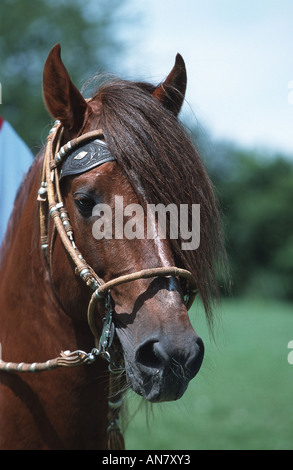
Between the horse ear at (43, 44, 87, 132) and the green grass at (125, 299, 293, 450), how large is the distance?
4.23ft

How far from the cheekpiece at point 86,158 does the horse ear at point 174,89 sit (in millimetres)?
415

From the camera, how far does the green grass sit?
248 inches

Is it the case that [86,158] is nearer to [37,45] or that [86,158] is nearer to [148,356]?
[148,356]

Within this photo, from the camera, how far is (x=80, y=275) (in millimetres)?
2086

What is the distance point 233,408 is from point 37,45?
2403 centimetres

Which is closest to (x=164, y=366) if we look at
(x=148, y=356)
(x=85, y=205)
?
(x=148, y=356)

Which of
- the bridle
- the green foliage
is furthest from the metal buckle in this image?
the green foliage

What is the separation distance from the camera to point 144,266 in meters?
1.95

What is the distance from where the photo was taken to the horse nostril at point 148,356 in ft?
6.04

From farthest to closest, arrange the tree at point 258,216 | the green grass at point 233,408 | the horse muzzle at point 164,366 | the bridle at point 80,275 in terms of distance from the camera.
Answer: the tree at point 258,216 < the green grass at point 233,408 < the bridle at point 80,275 < the horse muzzle at point 164,366

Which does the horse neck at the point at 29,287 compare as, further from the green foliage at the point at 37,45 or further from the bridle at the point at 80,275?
the green foliage at the point at 37,45

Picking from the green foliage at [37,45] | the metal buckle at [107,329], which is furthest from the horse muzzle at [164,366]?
the green foliage at [37,45]
